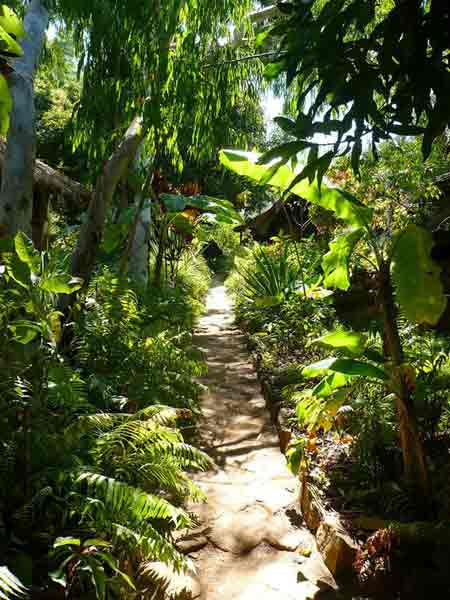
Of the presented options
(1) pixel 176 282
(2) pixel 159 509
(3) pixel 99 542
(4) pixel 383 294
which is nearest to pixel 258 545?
(2) pixel 159 509

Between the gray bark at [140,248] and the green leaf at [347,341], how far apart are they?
5.49 m

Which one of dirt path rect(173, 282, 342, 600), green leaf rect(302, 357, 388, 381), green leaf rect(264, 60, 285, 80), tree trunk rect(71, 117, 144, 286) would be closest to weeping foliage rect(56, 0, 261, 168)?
tree trunk rect(71, 117, 144, 286)

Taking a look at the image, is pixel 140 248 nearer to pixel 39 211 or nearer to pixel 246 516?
pixel 39 211

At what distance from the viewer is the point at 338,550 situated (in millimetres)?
2285

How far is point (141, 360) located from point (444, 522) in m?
2.56

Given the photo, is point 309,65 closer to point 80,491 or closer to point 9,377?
point 9,377


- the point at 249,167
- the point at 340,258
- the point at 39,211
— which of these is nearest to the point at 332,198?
the point at 340,258

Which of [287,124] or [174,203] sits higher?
[287,124]

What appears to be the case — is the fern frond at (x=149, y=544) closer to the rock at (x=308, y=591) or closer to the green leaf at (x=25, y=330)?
the rock at (x=308, y=591)

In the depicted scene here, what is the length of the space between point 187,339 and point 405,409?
381cm

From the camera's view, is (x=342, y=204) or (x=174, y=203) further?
(x=174, y=203)

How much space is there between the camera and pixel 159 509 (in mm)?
1969

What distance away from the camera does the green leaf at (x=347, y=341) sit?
235 centimetres

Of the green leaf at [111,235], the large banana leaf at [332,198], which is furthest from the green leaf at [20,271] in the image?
the green leaf at [111,235]
